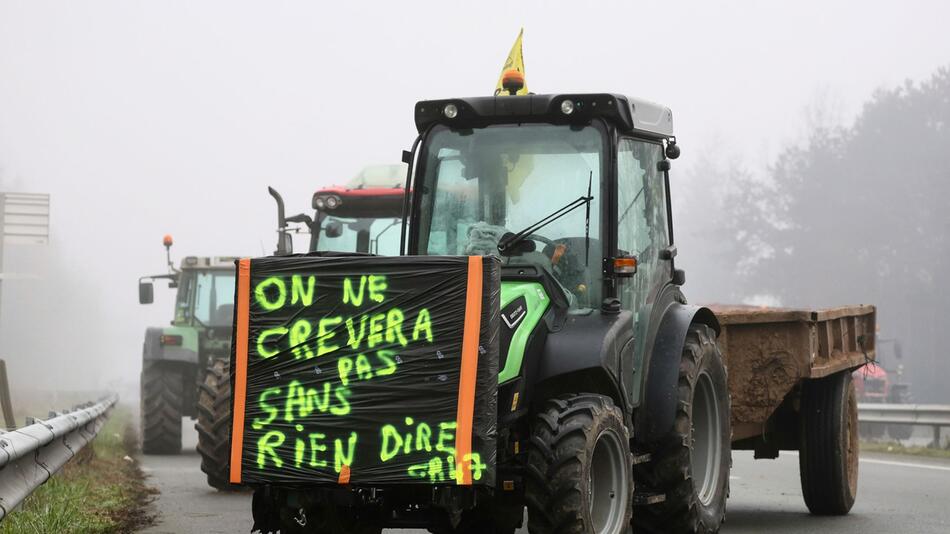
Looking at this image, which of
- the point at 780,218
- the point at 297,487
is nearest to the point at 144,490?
the point at 297,487

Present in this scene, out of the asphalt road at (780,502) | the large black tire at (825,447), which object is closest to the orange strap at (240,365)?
the asphalt road at (780,502)

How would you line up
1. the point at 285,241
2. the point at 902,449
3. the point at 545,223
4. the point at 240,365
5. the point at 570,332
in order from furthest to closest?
the point at 902,449
the point at 285,241
the point at 545,223
the point at 570,332
the point at 240,365

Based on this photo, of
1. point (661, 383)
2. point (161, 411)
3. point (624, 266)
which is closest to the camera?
point (624, 266)

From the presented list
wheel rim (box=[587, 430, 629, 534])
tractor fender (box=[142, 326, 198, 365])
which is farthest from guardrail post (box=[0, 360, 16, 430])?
tractor fender (box=[142, 326, 198, 365])

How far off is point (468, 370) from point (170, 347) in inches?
550

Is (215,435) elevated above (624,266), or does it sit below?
below

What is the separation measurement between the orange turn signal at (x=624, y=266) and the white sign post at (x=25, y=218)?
1740 inches

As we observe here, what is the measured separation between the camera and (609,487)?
7840mm

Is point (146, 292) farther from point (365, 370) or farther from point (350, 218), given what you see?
point (365, 370)

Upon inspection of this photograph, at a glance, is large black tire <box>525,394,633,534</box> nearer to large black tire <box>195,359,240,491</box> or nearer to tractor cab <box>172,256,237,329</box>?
large black tire <box>195,359,240,491</box>

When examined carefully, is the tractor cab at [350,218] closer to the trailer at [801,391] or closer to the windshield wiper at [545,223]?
the trailer at [801,391]

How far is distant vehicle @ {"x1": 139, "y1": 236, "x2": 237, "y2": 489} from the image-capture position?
20.1 metres

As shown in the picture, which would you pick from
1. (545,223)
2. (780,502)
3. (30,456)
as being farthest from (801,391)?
(30,456)

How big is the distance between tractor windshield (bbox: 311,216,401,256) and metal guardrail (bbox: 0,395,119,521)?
4936 mm
